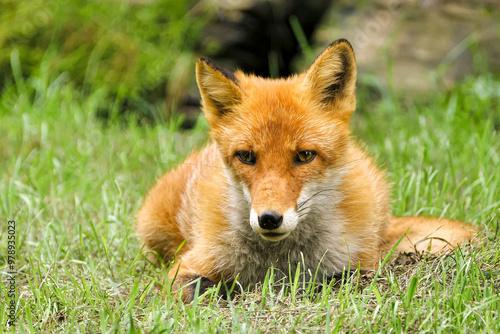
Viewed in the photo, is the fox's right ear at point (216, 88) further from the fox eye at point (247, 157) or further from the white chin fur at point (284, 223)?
the white chin fur at point (284, 223)

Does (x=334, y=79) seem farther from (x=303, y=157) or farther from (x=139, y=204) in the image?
(x=139, y=204)

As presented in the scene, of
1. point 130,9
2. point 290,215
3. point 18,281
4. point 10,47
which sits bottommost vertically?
point 18,281

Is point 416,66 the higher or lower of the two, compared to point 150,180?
higher

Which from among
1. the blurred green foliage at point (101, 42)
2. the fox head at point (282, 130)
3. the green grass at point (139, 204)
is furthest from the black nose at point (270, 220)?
the blurred green foliage at point (101, 42)

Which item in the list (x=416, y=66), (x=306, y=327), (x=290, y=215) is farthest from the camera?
(x=416, y=66)

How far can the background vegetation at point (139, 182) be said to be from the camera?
2.86 meters

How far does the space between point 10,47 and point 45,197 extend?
3630 millimetres

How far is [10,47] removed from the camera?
777 cm

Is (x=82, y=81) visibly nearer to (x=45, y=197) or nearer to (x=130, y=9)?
(x=130, y=9)

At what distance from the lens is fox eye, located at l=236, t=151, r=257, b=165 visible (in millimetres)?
3217

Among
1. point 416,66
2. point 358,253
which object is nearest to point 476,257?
point 358,253

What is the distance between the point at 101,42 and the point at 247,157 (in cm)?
523

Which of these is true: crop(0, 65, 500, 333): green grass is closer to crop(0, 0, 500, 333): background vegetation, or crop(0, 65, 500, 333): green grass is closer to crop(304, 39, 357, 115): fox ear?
crop(0, 0, 500, 333): background vegetation

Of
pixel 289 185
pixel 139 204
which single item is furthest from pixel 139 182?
pixel 289 185
